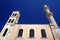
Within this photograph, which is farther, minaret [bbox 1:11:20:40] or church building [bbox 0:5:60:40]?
minaret [bbox 1:11:20:40]

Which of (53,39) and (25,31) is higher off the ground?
(25,31)

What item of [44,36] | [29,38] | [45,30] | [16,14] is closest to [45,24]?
[45,30]

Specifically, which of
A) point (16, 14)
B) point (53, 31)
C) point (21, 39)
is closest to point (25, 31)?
point (21, 39)

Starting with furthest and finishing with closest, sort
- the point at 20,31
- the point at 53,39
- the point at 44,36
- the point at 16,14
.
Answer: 1. the point at 16,14
2. the point at 20,31
3. the point at 44,36
4. the point at 53,39

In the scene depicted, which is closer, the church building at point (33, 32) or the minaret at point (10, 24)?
the church building at point (33, 32)

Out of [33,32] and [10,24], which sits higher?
[10,24]

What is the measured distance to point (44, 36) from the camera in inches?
781

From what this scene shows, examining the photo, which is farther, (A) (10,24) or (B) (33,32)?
(A) (10,24)

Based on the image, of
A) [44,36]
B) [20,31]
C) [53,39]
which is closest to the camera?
[53,39]

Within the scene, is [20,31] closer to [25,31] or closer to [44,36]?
[25,31]

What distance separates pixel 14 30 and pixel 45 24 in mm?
6070

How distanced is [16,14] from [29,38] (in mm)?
11536

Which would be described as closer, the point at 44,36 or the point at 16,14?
the point at 44,36

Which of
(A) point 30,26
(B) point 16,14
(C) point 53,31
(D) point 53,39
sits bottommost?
(D) point 53,39
